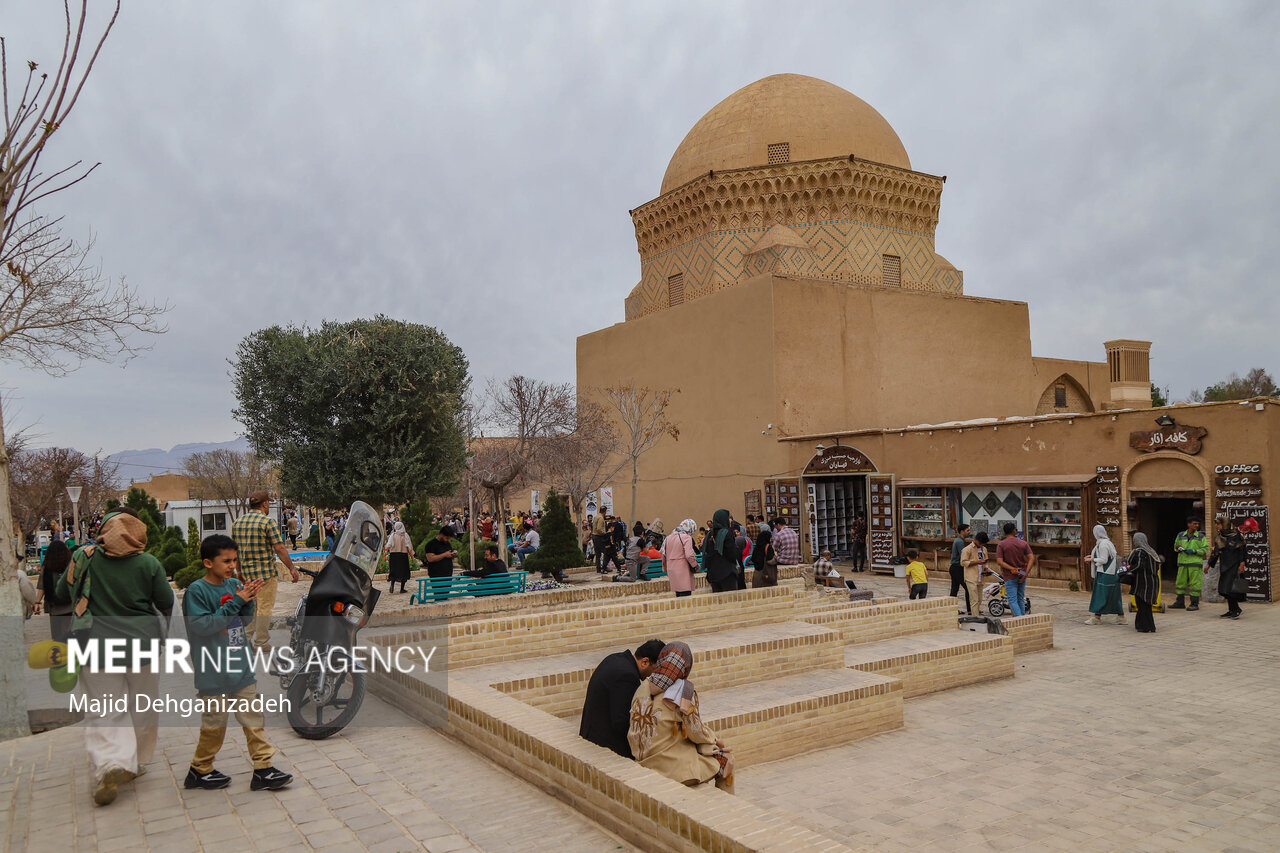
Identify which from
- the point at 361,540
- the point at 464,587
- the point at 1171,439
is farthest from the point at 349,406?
the point at 1171,439

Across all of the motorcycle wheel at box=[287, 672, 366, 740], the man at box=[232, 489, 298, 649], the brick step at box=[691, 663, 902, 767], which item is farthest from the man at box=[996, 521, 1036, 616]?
the man at box=[232, 489, 298, 649]

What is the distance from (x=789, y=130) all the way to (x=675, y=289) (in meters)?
5.83

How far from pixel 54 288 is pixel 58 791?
688 cm

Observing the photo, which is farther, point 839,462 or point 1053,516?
point 839,462

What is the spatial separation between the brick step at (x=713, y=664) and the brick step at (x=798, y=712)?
0.12 meters

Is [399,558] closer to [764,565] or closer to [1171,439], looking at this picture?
[764,565]

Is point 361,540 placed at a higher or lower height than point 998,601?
higher

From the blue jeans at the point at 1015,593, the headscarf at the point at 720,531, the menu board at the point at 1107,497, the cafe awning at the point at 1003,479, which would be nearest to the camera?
the headscarf at the point at 720,531

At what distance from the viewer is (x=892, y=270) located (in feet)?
82.9

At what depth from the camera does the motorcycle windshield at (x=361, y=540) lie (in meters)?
5.48

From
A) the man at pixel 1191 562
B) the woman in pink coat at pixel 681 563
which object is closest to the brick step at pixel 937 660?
the woman in pink coat at pixel 681 563

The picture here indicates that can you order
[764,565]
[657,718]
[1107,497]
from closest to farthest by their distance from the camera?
Answer: [657,718] → [764,565] → [1107,497]

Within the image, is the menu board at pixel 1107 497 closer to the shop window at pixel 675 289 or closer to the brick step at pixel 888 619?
the brick step at pixel 888 619

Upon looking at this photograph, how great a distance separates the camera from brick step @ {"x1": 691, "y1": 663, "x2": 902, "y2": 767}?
6.38 meters
